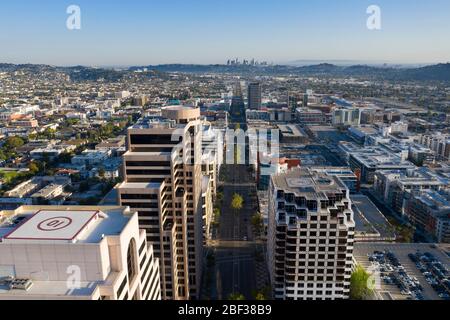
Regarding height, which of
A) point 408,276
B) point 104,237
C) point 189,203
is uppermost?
point 104,237

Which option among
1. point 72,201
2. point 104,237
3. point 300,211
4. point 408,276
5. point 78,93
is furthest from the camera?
point 78,93

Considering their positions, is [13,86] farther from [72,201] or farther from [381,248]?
[381,248]

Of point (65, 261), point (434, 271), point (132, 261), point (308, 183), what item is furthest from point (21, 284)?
point (434, 271)

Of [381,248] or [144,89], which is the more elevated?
[144,89]

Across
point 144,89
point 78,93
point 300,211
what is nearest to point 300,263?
point 300,211

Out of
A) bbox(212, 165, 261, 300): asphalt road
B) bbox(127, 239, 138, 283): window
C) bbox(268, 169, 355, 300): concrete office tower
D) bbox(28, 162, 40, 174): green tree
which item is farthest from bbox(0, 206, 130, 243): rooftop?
bbox(28, 162, 40, 174): green tree

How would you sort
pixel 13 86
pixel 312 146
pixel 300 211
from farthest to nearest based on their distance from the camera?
pixel 13 86, pixel 312 146, pixel 300 211
